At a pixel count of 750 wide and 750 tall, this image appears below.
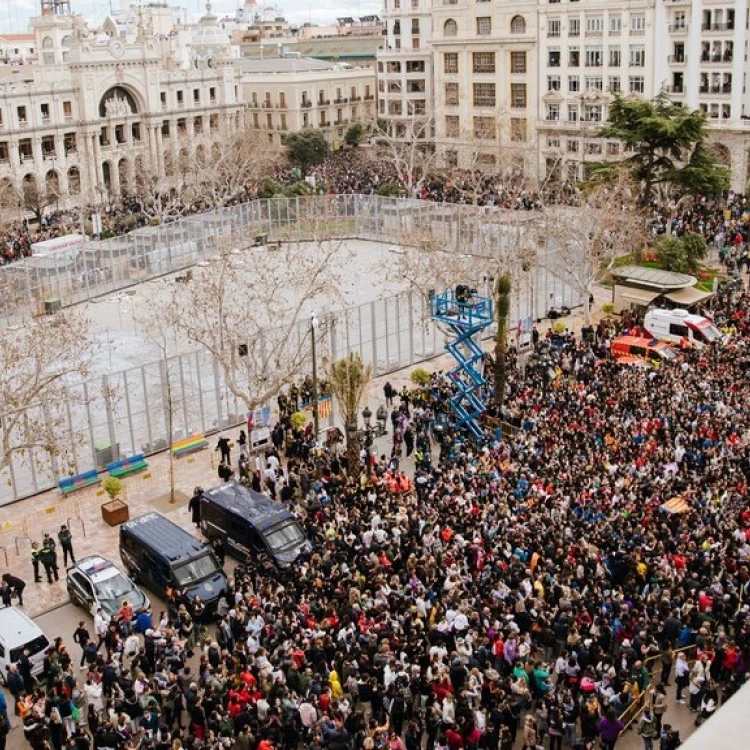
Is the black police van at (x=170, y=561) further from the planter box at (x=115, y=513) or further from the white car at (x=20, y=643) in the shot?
the white car at (x=20, y=643)

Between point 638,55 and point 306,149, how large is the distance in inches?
1143

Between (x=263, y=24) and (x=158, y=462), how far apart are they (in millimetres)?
153835

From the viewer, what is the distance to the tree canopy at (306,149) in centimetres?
8844

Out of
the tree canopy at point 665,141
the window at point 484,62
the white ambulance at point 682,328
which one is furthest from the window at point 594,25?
the white ambulance at point 682,328

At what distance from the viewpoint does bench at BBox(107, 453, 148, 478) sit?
32812mm

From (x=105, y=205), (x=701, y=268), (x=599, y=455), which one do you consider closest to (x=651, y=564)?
(x=599, y=455)

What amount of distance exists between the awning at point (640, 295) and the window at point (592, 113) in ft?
118

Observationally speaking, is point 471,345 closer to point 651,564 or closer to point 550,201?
point 651,564

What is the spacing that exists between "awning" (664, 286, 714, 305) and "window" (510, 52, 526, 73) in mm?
43428

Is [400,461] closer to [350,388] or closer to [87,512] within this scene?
[350,388]

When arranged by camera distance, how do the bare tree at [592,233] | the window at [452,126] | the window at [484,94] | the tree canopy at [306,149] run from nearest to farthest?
the bare tree at [592,233] → the window at [484,94] → the window at [452,126] → the tree canopy at [306,149]

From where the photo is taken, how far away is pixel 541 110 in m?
81.0

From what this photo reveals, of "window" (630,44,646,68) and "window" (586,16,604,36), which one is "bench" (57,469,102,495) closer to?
"window" (630,44,646,68)

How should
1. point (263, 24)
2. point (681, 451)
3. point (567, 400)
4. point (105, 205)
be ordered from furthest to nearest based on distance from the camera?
point (263, 24) → point (105, 205) → point (567, 400) → point (681, 451)
